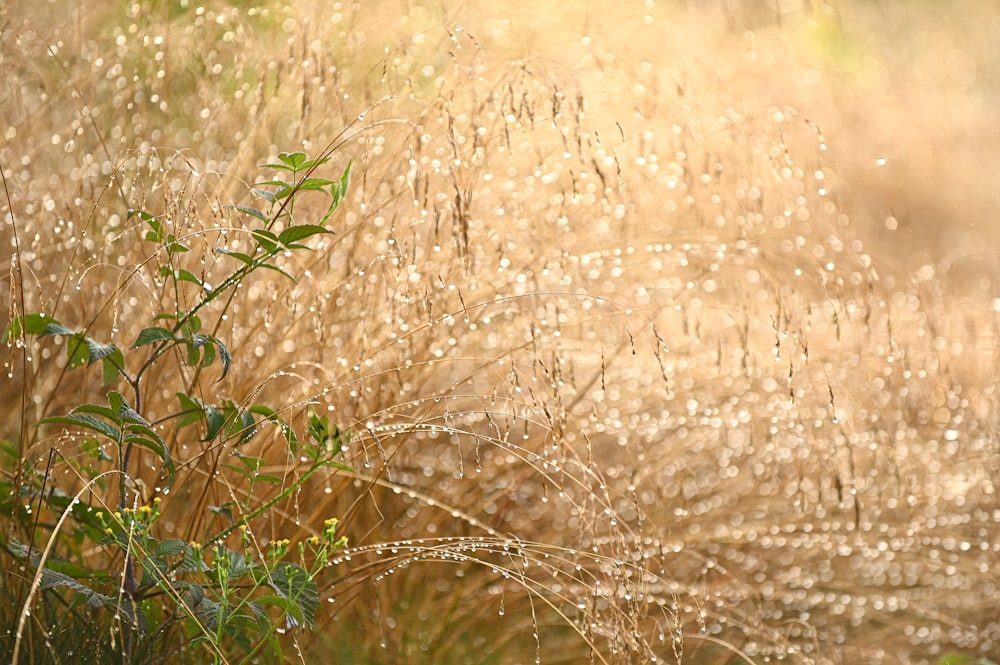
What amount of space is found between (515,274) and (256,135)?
1.96 ft

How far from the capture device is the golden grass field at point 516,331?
4.79ft

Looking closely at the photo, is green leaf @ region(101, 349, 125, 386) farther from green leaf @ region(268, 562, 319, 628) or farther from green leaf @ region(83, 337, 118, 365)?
green leaf @ region(268, 562, 319, 628)

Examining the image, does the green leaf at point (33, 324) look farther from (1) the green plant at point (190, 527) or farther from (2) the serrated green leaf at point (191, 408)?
(2) the serrated green leaf at point (191, 408)

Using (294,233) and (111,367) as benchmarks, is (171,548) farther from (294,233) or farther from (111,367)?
(294,233)

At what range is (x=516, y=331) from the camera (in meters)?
1.84

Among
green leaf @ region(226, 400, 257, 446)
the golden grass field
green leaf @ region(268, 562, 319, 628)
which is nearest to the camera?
green leaf @ region(268, 562, 319, 628)

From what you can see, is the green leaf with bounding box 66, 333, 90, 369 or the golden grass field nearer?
the green leaf with bounding box 66, 333, 90, 369

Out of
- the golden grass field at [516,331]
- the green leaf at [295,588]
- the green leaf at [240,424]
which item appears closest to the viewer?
the green leaf at [295,588]

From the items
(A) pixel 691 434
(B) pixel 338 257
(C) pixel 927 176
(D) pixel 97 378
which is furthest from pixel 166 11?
(C) pixel 927 176

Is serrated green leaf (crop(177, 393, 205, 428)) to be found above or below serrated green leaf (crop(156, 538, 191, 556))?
above

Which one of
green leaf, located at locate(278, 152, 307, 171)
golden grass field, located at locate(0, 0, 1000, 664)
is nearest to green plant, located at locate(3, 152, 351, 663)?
green leaf, located at locate(278, 152, 307, 171)

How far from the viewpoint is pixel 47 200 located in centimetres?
147

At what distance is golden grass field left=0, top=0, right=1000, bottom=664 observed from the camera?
4.79 ft

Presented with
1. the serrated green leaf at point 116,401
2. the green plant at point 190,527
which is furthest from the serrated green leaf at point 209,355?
the serrated green leaf at point 116,401
